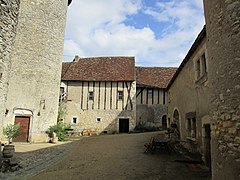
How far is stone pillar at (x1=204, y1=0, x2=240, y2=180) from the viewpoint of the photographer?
3270 millimetres

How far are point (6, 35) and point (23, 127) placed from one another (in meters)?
8.04

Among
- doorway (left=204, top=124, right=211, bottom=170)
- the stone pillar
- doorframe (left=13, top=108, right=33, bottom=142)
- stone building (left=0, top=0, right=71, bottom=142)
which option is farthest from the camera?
stone building (left=0, top=0, right=71, bottom=142)

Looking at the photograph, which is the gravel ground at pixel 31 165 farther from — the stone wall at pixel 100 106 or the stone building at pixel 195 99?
the stone wall at pixel 100 106

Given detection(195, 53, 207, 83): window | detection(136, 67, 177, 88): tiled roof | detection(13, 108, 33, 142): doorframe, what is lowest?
detection(13, 108, 33, 142): doorframe

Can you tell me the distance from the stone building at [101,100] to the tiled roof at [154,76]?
5.32 feet

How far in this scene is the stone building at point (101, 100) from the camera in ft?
58.6

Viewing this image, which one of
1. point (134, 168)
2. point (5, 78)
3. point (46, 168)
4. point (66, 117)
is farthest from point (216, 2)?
point (66, 117)

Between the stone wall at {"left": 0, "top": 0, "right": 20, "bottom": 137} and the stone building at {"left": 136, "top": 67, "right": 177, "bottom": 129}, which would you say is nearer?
the stone wall at {"left": 0, "top": 0, "right": 20, "bottom": 137}

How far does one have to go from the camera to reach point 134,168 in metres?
5.96

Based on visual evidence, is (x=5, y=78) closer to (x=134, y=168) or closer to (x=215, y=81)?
(x=134, y=168)

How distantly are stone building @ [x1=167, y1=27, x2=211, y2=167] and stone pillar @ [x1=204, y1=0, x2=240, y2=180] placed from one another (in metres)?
2.00

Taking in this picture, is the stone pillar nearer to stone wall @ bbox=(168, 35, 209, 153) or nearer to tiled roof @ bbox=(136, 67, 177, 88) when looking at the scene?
stone wall @ bbox=(168, 35, 209, 153)

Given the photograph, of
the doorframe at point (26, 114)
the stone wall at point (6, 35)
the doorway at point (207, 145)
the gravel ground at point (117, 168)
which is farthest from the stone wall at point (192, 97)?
the doorframe at point (26, 114)

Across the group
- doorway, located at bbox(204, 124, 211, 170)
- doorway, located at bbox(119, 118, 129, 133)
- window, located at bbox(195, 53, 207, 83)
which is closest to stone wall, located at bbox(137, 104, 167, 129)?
doorway, located at bbox(119, 118, 129, 133)
